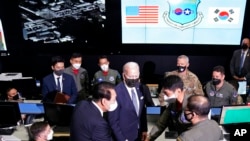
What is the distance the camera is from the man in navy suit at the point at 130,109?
9.92 feet

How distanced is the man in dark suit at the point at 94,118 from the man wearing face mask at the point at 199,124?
25.7 inches

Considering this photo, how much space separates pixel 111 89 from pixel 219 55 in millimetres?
4897

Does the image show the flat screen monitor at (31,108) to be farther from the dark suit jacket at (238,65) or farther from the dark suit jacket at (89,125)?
the dark suit jacket at (238,65)

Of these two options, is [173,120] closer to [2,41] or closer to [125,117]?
[125,117]

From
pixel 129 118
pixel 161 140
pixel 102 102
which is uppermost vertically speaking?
pixel 102 102

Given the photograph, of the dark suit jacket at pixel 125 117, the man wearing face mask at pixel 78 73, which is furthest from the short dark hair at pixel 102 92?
the man wearing face mask at pixel 78 73

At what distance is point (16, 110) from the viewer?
3.38 meters

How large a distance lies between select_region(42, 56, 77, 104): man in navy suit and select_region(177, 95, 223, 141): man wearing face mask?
81.7 inches

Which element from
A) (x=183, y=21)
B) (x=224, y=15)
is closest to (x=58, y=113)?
(x=183, y=21)

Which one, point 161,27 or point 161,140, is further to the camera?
point 161,27

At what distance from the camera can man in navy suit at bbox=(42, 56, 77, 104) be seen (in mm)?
4023

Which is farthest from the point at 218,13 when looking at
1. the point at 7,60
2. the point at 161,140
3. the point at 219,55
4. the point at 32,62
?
the point at 7,60

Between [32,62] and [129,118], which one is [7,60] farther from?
[129,118]

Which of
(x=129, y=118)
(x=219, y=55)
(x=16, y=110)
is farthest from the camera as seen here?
(x=219, y=55)
